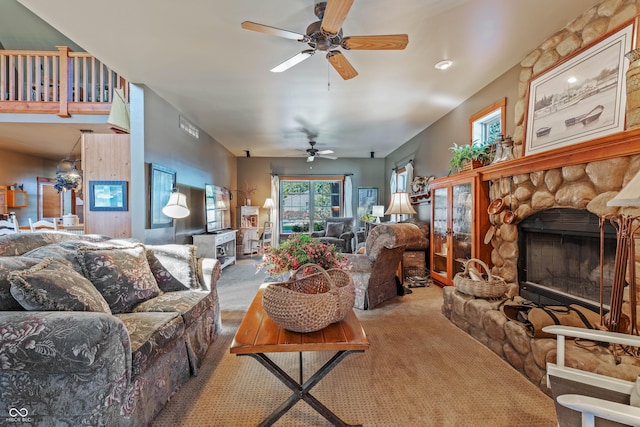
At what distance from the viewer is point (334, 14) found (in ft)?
6.14

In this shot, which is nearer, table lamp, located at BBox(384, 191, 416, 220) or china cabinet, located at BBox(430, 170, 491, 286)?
china cabinet, located at BBox(430, 170, 491, 286)

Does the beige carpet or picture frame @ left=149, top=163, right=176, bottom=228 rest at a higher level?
picture frame @ left=149, top=163, right=176, bottom=228

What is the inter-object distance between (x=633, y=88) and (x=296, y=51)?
100 inches

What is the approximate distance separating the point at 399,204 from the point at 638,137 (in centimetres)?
288

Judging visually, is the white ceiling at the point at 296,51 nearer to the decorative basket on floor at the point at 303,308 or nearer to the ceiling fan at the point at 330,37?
the ceiling fan at the point at 330,37

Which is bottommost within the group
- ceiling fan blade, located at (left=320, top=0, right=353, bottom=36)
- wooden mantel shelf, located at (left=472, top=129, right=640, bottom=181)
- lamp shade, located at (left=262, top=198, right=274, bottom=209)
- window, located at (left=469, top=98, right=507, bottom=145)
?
lamp shade, located at (left=262, top=198, right=274, bottom=209)

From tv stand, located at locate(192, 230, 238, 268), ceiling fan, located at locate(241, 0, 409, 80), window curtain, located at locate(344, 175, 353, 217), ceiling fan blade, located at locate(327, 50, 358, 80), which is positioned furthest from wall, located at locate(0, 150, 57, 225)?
ceiling fan blade, located at locate(327, 50, 358, 80)

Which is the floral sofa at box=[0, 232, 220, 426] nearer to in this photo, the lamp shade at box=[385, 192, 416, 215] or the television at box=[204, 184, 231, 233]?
the lamp shade at box=[385, 192, 416, 215]

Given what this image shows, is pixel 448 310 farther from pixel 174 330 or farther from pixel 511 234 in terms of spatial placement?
pixel 174 330

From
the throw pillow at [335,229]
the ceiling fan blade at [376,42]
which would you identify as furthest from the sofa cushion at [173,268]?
the throw pillow at [335,229]

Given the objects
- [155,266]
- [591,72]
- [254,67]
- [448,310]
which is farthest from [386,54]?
[155,266]

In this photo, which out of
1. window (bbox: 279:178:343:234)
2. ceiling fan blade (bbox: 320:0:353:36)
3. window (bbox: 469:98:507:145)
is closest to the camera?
ceiling fan blade (bbox: 320:0:353:36)

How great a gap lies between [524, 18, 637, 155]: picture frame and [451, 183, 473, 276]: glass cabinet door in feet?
2.98

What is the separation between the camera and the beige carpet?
5.25ft
